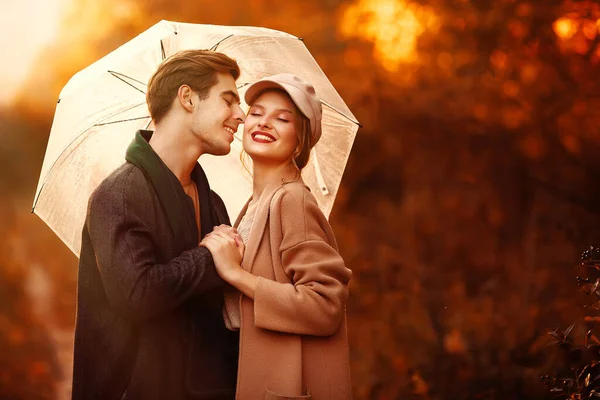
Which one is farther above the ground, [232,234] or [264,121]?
[264,121]

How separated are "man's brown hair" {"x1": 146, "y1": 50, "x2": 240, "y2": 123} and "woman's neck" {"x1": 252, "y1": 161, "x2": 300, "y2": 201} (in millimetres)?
300

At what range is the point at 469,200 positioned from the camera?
15.3ft

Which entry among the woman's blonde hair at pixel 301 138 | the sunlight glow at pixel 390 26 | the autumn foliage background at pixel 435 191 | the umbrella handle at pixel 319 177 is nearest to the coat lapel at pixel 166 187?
the woman's blonde hair at pixel 301 138

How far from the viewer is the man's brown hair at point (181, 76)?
2.79 m

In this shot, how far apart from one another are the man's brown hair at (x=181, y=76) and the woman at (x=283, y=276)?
164 mm

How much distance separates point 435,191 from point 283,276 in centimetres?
219

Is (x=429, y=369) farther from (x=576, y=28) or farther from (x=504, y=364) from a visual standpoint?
(x=576, y=28)

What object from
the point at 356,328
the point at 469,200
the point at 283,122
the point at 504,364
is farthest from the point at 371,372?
the point at 283,122

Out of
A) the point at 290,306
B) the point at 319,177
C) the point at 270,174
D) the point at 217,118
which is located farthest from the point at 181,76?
the point at 290,306

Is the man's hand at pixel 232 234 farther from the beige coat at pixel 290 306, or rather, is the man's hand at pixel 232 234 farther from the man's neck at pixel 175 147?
the man's neck at pixel 175 147

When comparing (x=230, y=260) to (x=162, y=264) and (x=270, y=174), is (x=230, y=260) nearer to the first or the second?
(x=162, y=264)

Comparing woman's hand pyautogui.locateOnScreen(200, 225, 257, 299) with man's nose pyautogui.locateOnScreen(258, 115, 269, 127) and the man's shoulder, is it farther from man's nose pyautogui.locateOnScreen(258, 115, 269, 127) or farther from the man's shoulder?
man's nose pyautogui.locateOnScreen(258, 115, 269, 127)

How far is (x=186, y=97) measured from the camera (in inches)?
110

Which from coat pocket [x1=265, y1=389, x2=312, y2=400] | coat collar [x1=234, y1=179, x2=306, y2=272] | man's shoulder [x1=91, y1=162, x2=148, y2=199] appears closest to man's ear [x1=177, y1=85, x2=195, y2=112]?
man's shoulder [x1=91, y1=162, x2=148, y2=199]
